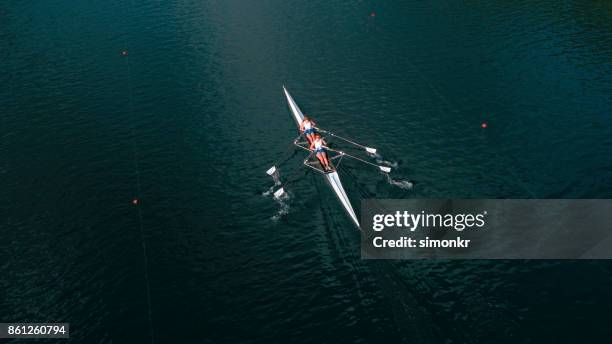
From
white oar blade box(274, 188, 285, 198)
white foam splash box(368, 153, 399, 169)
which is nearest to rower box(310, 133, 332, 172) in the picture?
white oar blade box(274, 188, 285, 198)

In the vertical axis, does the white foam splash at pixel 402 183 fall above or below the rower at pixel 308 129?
below

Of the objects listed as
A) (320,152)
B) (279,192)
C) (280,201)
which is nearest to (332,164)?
(320,152)

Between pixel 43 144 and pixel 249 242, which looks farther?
pixel 43 144

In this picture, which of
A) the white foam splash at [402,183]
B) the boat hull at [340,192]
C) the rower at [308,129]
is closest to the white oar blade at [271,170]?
the boat hull at [340,192]

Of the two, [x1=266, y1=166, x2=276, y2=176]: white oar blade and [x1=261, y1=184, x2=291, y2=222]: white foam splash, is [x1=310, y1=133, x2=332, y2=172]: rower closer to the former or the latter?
[x1=266, y1=166, x2=276, y2=176]: white oar blade

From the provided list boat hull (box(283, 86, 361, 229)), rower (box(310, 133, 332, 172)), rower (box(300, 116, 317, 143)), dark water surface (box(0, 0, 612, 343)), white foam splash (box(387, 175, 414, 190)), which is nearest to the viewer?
dark water surface (box(0, 0, 612, 343))

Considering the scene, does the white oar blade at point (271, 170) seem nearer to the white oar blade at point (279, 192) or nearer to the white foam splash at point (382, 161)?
the white oar blade at point (279, 192)

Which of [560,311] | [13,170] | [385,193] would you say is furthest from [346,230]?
[13,170]

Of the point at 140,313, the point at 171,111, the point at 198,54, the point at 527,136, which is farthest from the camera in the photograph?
the point at 198,54

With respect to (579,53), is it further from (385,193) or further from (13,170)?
(13,170)
